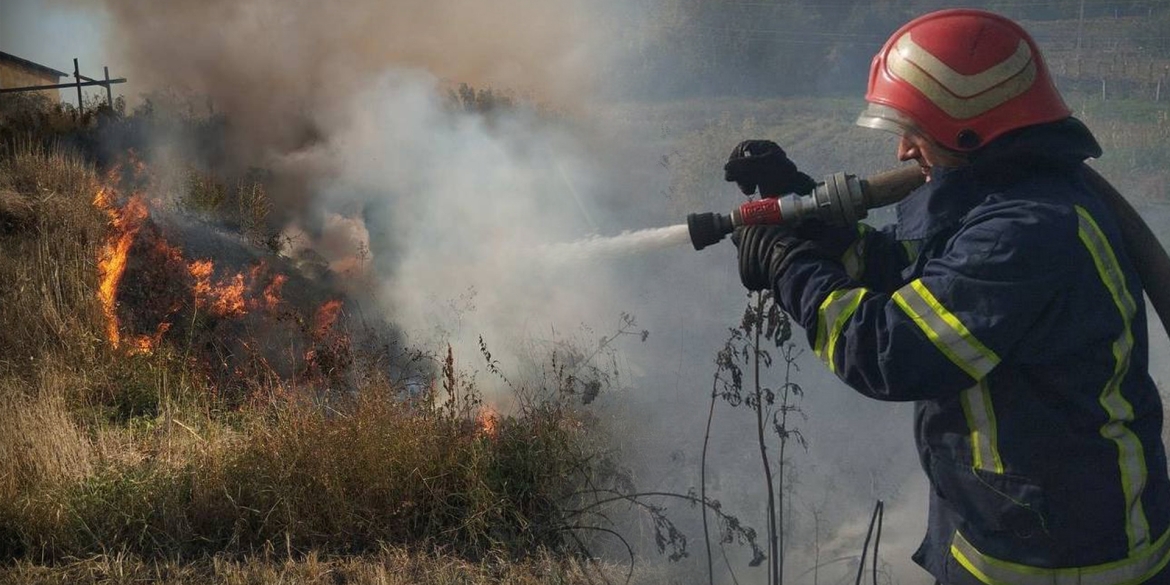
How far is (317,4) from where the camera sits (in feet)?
45.4

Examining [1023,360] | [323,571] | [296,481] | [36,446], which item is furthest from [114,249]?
[1023,360]

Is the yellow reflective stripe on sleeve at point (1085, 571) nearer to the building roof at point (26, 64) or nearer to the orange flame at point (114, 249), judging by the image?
the orange flame at point (114, 249)

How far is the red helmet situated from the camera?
1.90m

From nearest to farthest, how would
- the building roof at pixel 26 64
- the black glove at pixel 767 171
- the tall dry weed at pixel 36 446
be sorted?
the black glove at pixel 767 171 → the tall dry weed at pixel 36 446 → the building roof at pixel 26 64

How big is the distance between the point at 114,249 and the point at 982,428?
6.48 meters

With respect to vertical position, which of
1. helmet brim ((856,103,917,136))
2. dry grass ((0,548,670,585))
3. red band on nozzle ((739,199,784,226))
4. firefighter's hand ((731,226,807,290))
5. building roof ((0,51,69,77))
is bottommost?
dry grass ((0,548,670,585))

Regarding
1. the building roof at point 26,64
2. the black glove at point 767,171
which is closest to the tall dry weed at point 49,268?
the black glove at point 767,171

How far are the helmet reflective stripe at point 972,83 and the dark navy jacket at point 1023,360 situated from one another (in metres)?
0.09

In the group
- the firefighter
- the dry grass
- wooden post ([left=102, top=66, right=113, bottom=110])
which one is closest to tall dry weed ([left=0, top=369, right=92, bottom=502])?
the dry grass

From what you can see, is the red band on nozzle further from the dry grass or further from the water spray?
the dry grass

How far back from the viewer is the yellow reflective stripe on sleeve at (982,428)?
1.83 meters

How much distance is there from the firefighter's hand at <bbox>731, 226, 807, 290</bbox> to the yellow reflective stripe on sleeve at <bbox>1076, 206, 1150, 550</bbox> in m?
0.58

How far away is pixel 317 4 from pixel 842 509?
11507 millimetres

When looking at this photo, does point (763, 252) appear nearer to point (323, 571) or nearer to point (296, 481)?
point (323, 571)
